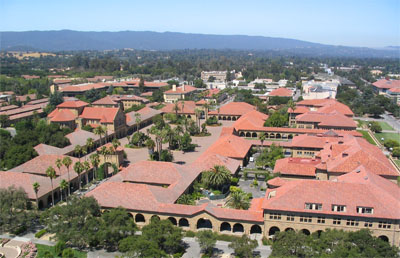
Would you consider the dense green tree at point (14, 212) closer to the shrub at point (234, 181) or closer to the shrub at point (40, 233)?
the shrub at point (40, 233)

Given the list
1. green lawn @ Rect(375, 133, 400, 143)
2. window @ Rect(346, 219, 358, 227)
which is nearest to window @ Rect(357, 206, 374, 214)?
window @ Rect(346, 219, 358, 227)

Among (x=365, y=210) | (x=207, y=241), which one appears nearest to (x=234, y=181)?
(x=207, y=241)

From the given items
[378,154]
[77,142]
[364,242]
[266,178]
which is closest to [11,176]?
[77,142]

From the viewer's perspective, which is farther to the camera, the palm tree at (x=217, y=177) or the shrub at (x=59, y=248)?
the palm tree at (x=217, y=177)

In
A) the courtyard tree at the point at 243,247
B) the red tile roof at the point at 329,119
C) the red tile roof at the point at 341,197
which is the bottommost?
the courtyard tree at the point at 243,247

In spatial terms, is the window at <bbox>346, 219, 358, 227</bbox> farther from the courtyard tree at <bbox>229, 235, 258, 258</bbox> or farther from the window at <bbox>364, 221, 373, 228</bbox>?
the courtyard tree at <bbox>229, 235, 258, 258</bbox>

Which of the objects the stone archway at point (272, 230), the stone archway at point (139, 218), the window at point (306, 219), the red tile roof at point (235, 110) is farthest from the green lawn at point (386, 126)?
the stone archway at point (139, 218)
